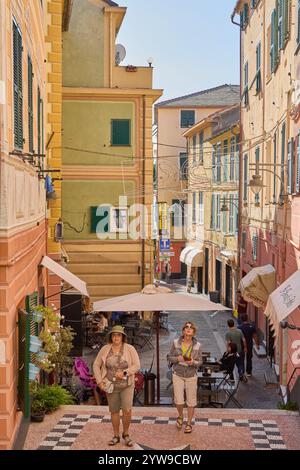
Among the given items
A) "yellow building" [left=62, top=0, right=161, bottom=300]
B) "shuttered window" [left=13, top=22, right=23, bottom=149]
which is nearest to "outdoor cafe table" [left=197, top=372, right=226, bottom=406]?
"shuttered window" [left=13, top=22, right=23, bottom=149]

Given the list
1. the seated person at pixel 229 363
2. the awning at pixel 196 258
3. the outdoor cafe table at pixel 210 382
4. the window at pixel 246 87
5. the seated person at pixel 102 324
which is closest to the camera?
the outdoor cafe table at pixel 210 382

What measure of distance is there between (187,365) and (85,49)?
63.6ft

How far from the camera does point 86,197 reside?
1073 inches

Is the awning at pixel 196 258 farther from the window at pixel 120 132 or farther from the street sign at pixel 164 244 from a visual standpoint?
the window at pixel 120 132

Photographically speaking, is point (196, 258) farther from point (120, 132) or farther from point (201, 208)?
point (120, 132)

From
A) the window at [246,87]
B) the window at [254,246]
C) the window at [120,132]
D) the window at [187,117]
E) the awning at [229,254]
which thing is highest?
the window at [187,117]

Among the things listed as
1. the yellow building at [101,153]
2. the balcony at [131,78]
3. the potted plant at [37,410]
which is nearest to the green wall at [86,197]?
the yellow building at [101,153]

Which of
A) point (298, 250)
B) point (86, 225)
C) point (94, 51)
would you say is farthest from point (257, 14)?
point (298, 250)

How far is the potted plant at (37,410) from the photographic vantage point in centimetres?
1076

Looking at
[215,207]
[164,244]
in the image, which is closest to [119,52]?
[215,207]

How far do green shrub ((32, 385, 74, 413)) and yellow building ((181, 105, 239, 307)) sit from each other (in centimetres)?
1740

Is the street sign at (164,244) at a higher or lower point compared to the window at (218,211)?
lower

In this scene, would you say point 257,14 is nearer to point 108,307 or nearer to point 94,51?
point 94,51

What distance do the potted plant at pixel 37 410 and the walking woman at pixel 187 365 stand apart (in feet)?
6.69
